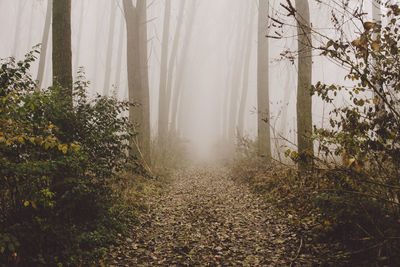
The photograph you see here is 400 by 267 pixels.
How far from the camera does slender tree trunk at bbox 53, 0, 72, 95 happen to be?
5.05 m

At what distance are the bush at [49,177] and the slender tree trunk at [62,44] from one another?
82cm

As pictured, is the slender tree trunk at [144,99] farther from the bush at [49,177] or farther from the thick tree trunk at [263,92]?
the thick tree trunk at [263,92]

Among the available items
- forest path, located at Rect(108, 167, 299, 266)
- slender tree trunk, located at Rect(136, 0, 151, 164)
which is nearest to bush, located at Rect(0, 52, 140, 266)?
forest path, located at Rect(108, 167, 299, 266)

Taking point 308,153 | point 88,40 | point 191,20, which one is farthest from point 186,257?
point 88,40

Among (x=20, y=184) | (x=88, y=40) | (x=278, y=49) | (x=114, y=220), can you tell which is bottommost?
(x=114, y=220)

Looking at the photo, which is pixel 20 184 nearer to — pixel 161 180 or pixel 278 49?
pixel 161 180

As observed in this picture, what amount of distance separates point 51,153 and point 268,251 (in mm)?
3389

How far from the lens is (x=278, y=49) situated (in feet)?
80.5

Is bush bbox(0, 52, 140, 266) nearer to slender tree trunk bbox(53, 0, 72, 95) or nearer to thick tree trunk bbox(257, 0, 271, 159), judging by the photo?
slender tree trunk bbox(53, 0, 72, 95)

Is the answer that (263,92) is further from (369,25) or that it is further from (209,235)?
(369,25)

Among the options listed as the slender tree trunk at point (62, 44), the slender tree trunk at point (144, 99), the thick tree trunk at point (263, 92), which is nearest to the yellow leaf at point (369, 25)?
the slender tree trunk at point (62, 44)

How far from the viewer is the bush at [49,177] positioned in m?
2.69

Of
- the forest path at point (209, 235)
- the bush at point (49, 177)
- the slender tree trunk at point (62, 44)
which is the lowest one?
the forest path at point (209, 235)

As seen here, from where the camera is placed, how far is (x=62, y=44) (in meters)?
5.16
